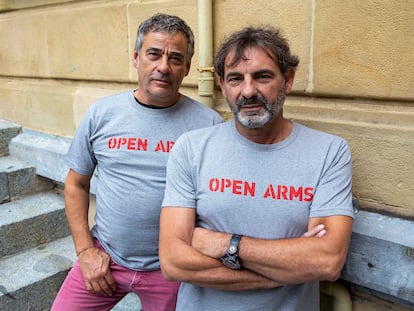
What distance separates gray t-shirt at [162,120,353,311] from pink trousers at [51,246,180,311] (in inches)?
15.1

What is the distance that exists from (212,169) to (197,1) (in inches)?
53.9

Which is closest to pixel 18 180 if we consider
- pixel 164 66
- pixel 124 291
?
pixel 124 291

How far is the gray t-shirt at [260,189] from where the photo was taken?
1.72 meters

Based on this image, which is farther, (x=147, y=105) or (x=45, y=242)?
(x=45, y=242)

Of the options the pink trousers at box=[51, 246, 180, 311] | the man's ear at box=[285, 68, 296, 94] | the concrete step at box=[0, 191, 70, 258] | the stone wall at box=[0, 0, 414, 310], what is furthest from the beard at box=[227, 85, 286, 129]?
the concrete step at box=[0, 191, 70, 258]

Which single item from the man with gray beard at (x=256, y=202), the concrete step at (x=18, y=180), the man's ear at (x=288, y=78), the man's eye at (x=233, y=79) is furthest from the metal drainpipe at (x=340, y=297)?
the concrete step at (x=18, y=180)

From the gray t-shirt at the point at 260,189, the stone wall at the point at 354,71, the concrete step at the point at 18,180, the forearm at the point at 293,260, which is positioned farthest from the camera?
the concrete step at the point at 18,180

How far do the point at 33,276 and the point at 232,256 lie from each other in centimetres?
204

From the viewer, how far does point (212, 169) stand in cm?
181

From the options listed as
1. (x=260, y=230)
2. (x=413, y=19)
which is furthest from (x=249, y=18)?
(x=260, y=230)

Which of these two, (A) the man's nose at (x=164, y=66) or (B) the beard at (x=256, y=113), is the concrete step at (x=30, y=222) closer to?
(A) the man's nose at (x=164, y=66)

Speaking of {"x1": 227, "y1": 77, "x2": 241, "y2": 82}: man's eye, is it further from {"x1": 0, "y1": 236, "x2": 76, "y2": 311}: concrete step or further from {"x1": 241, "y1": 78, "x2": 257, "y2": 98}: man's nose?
{"x1": 0, "y1": 236, "x2": 76, "y2": 311}: concrete step

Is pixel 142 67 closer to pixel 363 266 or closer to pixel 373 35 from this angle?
pixel 373 35

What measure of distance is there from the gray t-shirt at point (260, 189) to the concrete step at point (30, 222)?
6.73ft
